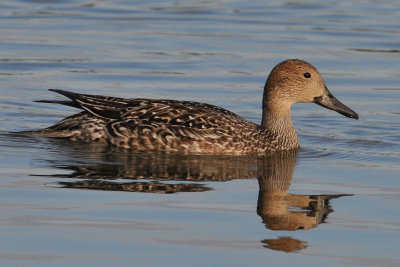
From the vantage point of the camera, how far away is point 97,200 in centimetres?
966

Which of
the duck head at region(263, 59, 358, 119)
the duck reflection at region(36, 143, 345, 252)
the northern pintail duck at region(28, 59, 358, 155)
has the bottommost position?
the duck reflection at region(36, 143, 345, 252)

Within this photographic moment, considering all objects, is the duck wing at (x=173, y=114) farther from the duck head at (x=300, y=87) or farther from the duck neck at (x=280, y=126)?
Answer: the duck head at (x=300, y=87)

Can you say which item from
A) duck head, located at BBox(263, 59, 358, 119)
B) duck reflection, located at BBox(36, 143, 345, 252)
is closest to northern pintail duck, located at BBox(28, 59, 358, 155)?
duck head, located at BBox(263, 59, 358, 119)

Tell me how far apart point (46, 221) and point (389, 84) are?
30.9 ft

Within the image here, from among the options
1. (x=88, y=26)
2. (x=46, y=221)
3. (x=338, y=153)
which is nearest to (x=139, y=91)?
(x=338, y=153)

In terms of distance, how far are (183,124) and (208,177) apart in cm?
167

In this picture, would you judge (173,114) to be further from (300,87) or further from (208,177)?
(208,177)

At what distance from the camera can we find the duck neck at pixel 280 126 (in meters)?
13.1

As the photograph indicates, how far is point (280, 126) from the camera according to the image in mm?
13219

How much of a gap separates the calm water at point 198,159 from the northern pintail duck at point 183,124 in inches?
10.1

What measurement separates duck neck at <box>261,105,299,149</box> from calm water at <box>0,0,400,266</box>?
257mm

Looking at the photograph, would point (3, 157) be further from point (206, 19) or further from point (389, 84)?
point (206, 19)

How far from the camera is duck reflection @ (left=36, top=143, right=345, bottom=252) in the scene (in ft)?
31.1

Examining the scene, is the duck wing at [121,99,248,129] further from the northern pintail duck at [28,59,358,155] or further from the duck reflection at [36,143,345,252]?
the duck reflection at [36,143,345,252]
